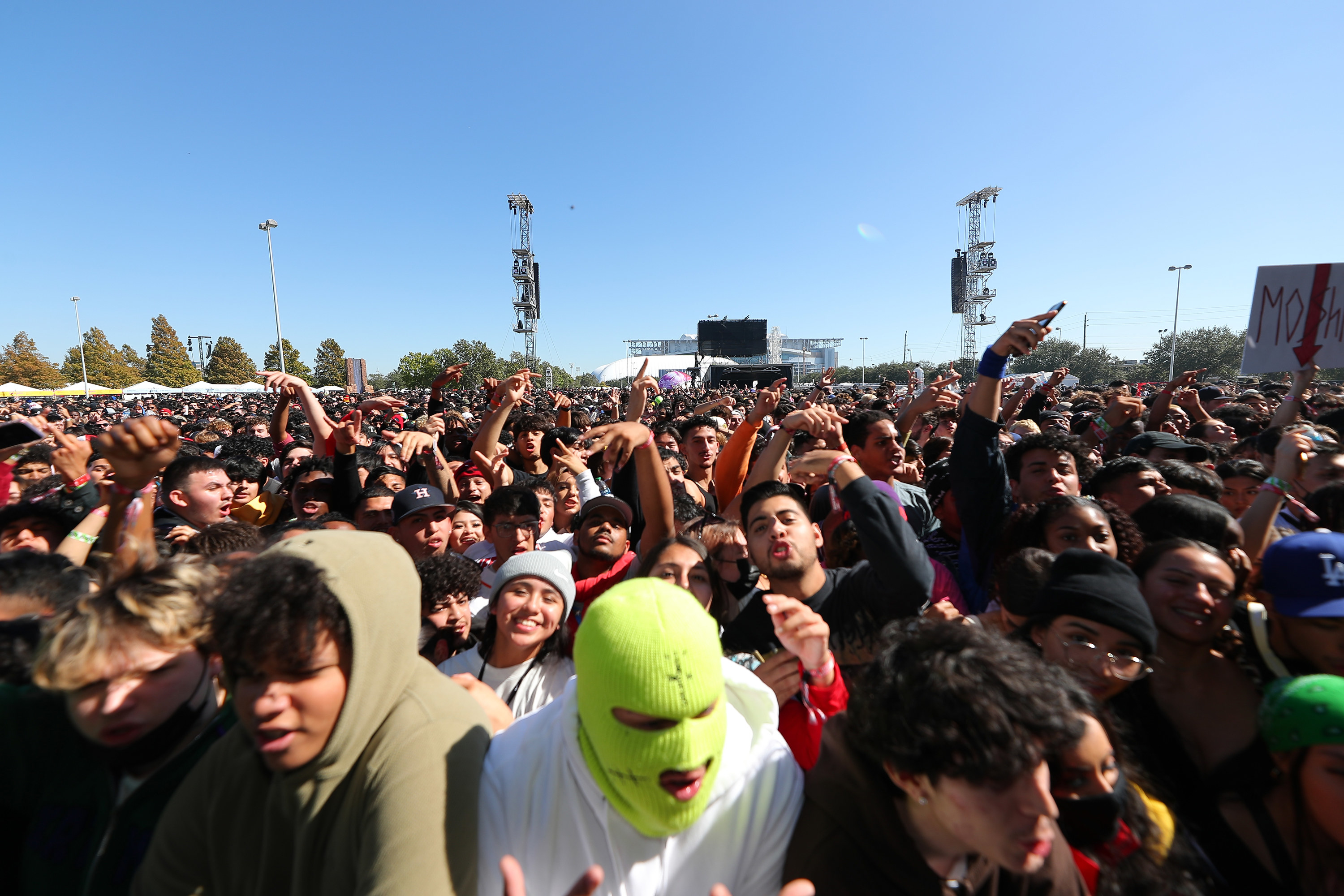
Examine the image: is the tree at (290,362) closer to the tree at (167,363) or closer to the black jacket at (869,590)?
the tree at (167,363)

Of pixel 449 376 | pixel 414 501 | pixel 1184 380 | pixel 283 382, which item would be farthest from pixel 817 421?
pixel 1184 380

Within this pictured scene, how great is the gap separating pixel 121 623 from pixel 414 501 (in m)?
2.36

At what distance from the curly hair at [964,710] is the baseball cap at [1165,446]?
4090 millimetres

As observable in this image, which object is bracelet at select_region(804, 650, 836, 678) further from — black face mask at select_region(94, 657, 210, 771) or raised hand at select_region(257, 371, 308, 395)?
raised hand at select_region(257, 371, 308, 395)

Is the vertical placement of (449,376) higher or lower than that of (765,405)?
higher

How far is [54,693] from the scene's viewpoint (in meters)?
1.59

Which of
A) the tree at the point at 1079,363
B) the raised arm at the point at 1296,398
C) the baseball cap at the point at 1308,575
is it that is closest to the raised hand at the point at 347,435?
the baseball cap at the point at 1308,575

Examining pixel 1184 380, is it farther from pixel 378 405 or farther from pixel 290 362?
pixel 290 362

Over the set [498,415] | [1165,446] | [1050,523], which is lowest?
[1050,523]

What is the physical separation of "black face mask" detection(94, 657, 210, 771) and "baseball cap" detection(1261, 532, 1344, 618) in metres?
3.28

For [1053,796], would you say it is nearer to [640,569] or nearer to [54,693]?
[640,569]

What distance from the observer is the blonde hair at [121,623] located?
1423 millimetres

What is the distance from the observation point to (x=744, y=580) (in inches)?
110

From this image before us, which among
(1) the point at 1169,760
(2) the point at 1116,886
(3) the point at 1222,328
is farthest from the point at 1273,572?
(3) the point at 1222,328
